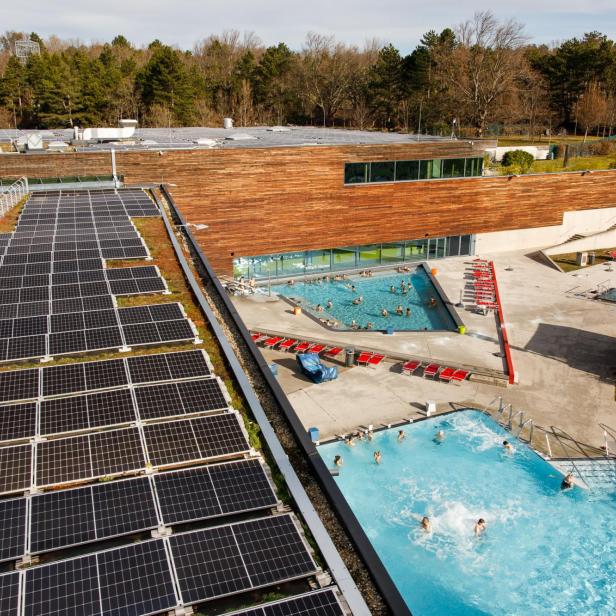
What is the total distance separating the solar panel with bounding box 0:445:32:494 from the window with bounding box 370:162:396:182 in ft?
98.6

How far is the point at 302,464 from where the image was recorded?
28.1 feet

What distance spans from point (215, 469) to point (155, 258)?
1084 centimetres

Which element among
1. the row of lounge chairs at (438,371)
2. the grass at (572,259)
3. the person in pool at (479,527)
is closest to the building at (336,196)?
the grass at (572,259)

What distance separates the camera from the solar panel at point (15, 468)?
24.2 ft

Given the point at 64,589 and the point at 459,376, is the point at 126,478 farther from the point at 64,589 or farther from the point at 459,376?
the point at 459,376

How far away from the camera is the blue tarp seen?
22.5m

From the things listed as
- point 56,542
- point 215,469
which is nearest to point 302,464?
point 215,469

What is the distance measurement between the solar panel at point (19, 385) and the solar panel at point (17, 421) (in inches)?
9.9

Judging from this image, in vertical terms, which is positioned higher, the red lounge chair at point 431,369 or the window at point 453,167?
the window at point 453,167

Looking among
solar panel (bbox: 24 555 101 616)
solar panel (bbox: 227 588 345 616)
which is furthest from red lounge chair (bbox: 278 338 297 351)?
solar panel (bbox: 227 588 345 616)

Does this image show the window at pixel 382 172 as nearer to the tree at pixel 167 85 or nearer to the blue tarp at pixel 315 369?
the blue tarp at pixel 315 369

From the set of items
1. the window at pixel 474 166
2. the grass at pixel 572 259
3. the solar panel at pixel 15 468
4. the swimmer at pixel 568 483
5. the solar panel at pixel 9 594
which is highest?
the window at pixel 474 166

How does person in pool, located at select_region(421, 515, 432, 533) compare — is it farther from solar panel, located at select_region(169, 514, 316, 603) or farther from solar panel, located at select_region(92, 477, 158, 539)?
solar panel, located at select_region(92, 477, 158, 539)

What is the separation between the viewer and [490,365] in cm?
2408
